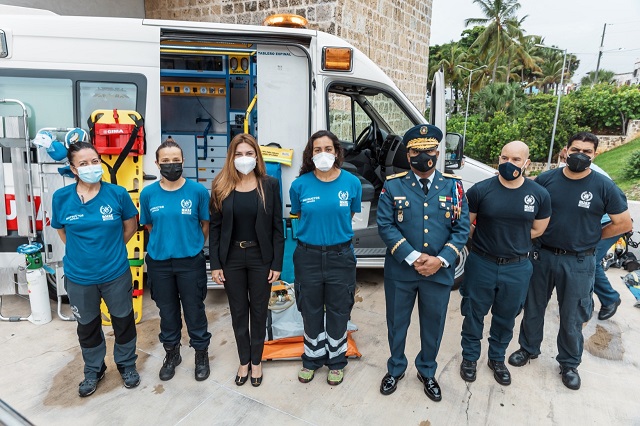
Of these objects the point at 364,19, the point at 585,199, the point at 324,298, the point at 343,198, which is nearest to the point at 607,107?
the point at 364,19

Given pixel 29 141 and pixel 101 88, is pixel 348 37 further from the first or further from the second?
pixel 29 141

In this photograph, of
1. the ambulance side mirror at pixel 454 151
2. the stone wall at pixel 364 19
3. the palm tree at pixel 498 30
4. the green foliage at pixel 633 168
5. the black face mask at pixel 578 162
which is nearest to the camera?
the black face mask at pixel 578 162

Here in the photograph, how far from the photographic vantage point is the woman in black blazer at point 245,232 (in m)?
2.64

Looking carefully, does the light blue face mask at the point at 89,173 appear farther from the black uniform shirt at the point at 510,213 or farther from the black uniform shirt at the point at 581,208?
the black uniform shirt at the point at 581,208

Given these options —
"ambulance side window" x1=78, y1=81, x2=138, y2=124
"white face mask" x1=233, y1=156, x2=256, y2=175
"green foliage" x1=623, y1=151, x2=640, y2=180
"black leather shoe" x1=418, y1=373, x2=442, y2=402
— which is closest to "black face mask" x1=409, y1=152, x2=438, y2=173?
"white face mask" x1=233, y1=156, x2=256, y2=175

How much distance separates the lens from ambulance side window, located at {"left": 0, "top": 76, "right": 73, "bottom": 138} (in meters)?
3.46

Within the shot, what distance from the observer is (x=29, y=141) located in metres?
3.44

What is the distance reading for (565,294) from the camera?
2.93 meters

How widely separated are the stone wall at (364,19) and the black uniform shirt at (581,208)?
20.1 feet

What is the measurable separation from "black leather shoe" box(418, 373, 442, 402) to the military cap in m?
1.54

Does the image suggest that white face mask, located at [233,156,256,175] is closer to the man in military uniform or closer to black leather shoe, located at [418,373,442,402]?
the man in military uniform

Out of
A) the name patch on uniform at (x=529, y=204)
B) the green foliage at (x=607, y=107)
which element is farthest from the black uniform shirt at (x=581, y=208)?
the green foliage at (x=607, y=107)

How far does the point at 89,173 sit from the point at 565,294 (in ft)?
10.5

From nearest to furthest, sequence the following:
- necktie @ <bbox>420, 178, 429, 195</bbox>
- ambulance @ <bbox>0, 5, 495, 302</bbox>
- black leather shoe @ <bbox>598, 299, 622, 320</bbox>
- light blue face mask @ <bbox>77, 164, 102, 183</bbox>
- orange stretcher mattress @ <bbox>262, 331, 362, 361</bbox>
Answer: light blue face mask @ <bbox>77, 164, 102, 183</bbox>, necktie @ <bbox>420, 178, 429, 195</bbox>, orange stretcher mattress @ <bbox>262, 331, 362, 361</bbox>, ambulance @ <bbox>0, 5, 495, 302</bbox>, black leather shoe @ <bbox>598, 299, 622, 320</bbox>
